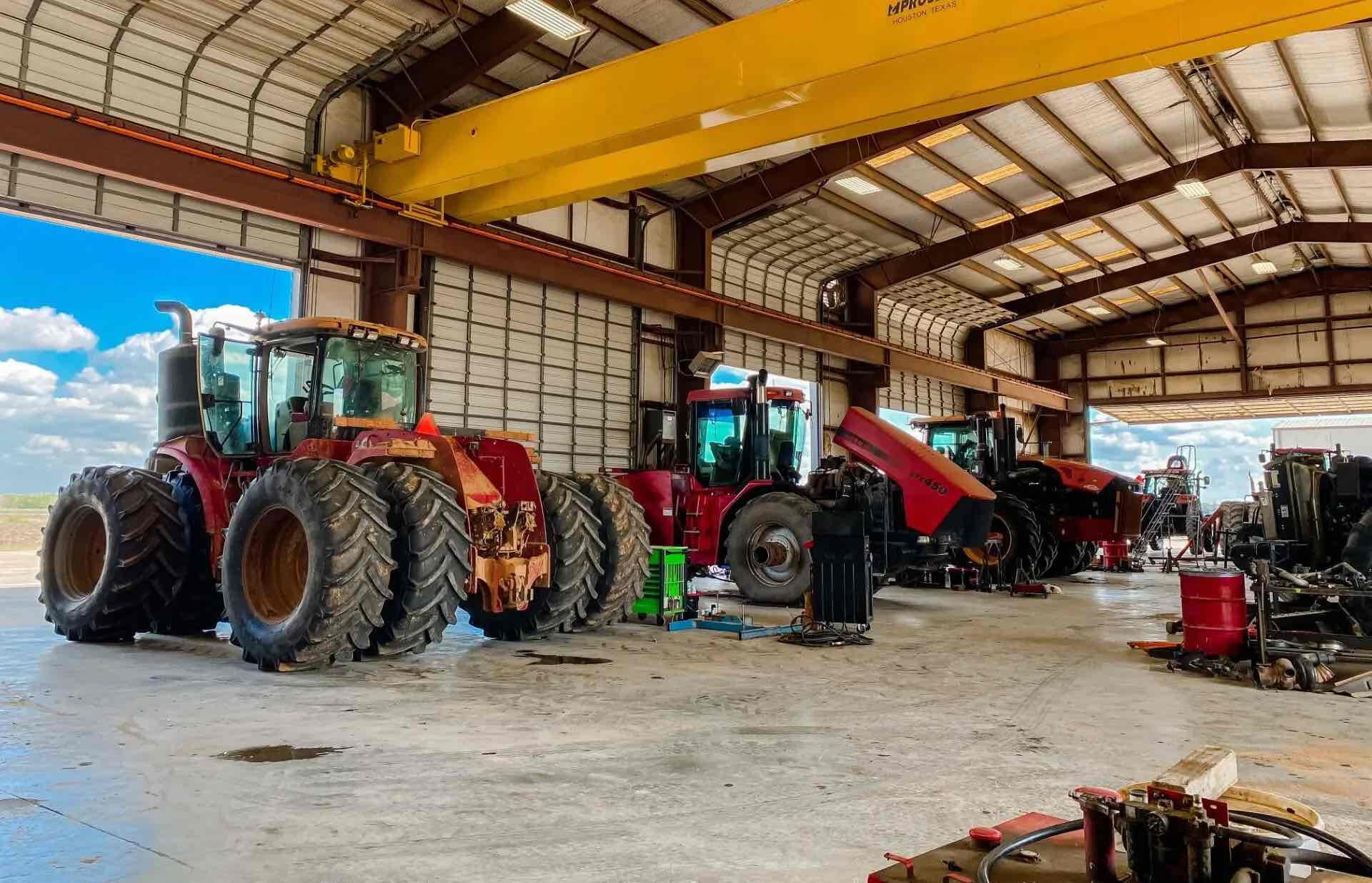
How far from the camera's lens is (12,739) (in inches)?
159

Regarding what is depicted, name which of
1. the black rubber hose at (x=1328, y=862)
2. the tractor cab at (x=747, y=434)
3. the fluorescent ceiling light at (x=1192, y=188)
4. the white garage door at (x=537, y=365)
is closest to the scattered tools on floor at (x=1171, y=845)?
the black rubber hose at (x=1328, y=862)

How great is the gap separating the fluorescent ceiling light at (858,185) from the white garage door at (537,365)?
172 inches

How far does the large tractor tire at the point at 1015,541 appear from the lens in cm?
1312

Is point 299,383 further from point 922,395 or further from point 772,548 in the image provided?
point 922,395

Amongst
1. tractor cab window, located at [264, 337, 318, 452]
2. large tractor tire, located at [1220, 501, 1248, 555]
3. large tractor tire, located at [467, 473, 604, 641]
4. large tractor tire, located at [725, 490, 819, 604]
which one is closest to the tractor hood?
large tractor tire, located at [1220, 501, 1248, 555]

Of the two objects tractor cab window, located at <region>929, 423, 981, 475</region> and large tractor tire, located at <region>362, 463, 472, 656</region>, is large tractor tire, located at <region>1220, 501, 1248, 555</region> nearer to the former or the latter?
tractor cab window, located at <region>929, 423, 981, 475</region>

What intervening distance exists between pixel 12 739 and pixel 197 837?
6.05 ft

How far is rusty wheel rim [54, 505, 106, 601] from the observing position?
7.38 metres

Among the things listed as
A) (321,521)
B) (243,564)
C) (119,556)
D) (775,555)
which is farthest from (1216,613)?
(119,556)

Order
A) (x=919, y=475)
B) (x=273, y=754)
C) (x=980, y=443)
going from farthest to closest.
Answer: (x=980, y=443) → (x=919, y=475) → (x=273, y=754)

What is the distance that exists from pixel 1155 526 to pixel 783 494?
38.9 ft

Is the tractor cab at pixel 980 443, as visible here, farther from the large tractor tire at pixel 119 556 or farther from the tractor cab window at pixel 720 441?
the large tractor tire at pixel 119 556

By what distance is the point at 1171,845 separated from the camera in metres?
1.46

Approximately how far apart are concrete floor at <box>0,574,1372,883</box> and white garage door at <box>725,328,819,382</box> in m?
11.2
